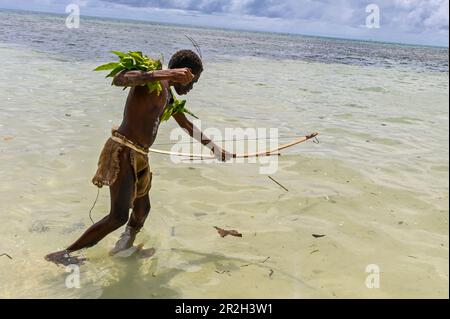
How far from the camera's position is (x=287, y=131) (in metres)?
7.84

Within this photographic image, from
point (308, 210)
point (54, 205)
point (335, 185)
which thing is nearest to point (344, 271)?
point (308, 210)

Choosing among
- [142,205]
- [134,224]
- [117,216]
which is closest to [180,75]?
[117,216]

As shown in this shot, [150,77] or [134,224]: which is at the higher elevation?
[150,77]

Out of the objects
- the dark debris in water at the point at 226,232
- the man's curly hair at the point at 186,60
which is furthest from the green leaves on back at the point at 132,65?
the dark debris in water at the point at 226,232

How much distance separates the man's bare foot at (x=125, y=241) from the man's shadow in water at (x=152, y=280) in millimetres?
161

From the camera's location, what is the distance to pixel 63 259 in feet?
11.6

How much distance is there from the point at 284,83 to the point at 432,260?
35.7 ft

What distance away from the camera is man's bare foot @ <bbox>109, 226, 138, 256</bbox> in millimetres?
3814

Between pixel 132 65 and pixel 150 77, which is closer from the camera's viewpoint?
pixel 150 77

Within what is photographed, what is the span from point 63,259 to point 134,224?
2.19 ft

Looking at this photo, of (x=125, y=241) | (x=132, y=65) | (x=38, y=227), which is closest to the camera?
(x=132, y=65)

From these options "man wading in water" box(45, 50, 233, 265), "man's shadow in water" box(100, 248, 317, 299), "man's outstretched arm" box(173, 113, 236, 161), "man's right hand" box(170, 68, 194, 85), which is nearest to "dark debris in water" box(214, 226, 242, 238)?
"man's shadow in water" box(100, 248, 317, 299)

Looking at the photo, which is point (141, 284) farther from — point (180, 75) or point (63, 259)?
point (180, 75)
